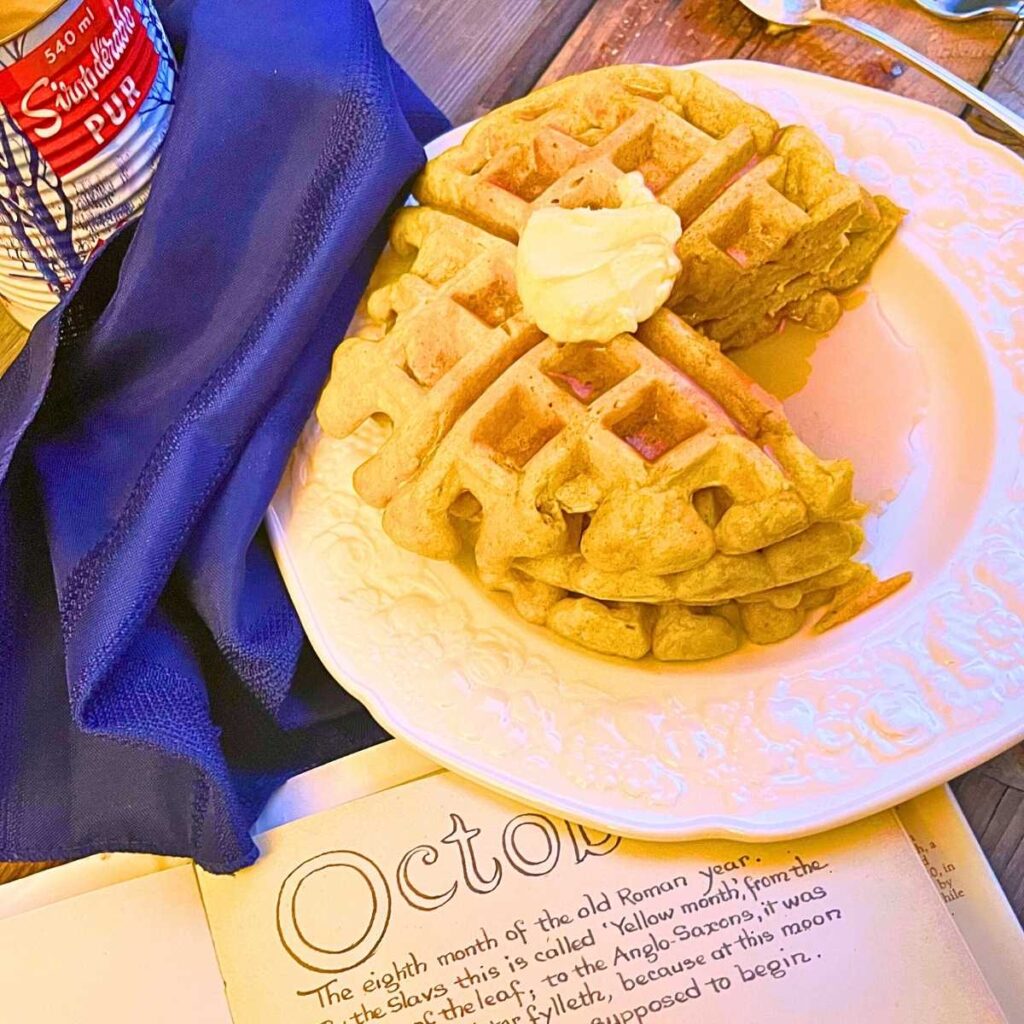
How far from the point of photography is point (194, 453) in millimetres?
1032

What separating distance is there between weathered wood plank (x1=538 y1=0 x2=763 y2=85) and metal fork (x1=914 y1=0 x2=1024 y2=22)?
226mm

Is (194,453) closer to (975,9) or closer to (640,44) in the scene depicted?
(640,44)

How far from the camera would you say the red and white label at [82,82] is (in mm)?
916

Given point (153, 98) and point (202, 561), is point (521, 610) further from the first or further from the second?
point (153, 98)

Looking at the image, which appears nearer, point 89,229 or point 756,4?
point 89,229

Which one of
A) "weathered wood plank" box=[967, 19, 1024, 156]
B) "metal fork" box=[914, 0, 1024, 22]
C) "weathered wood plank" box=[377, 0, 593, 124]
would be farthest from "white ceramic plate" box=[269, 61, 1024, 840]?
"weathered wood plank" box=[377, 0, 593, 124]

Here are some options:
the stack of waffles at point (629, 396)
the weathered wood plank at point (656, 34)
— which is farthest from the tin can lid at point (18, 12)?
the weathered wood plank at point (656, 34)

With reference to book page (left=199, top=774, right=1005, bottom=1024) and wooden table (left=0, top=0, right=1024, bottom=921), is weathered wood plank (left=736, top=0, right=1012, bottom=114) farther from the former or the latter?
book page (left=199, top=774, right=1005, bottom=1024)

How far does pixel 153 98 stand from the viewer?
1.07 meters

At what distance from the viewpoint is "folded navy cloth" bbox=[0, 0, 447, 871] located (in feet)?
3.18

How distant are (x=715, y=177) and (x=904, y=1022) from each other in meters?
0.75

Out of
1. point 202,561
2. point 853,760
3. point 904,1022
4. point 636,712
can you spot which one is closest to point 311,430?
point 202,561

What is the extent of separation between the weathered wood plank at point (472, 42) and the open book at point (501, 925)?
915 millimetres

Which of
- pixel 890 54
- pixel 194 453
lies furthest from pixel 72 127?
pixel 890 54
